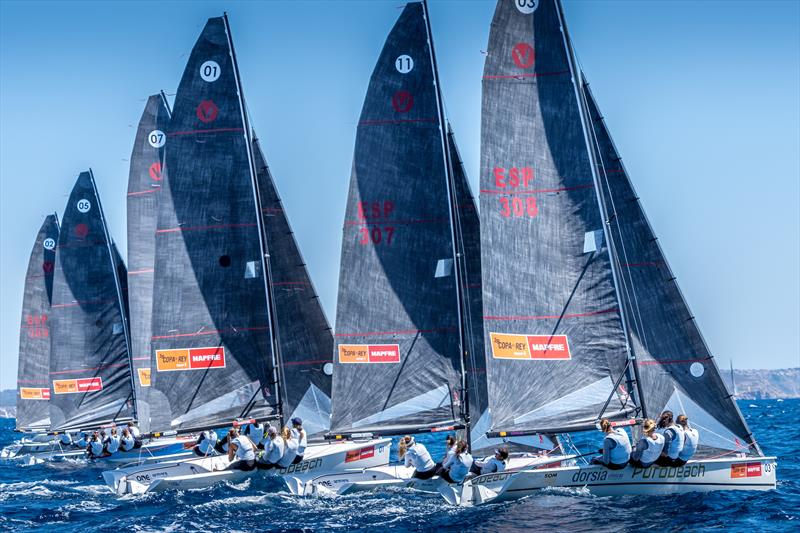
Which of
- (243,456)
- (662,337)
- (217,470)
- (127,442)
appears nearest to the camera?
(662,337)

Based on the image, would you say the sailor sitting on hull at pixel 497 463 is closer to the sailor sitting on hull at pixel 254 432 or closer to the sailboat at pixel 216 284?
the sailboat at pixel 216 284

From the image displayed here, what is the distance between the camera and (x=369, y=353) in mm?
26391

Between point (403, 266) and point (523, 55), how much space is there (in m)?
6.13

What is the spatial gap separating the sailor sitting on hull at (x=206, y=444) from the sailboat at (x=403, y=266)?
4714 millimetres

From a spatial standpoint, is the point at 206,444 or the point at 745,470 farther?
the point at 206,444

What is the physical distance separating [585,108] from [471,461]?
8237 mm

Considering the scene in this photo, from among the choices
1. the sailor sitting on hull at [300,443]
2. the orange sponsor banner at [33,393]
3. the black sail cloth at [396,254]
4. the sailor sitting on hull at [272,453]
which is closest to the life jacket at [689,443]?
the black sail cloth at [396,254]

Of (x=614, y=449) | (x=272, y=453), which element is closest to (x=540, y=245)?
(x=614, y=449)

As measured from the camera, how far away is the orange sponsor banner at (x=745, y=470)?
20984 millimetres

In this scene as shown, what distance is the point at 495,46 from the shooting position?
2355cm

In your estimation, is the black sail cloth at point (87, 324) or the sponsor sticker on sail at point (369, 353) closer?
the sponsor sticker on sail at point (369, 353)

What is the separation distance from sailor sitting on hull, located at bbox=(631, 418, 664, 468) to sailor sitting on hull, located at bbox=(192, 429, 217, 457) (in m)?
13.0

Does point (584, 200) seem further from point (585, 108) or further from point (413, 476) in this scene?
point (413, 476)

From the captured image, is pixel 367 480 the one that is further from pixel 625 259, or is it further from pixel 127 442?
pixel 127 442
